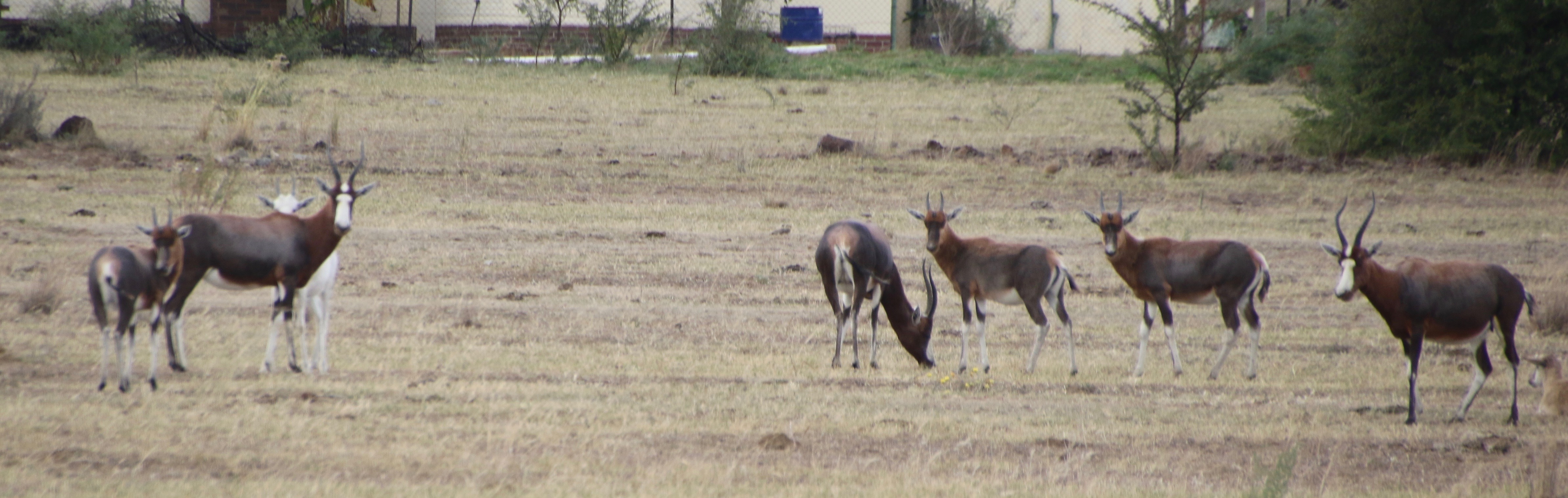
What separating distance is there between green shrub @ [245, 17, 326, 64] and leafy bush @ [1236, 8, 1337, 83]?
19.0m

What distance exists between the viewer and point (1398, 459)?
770 centimetres

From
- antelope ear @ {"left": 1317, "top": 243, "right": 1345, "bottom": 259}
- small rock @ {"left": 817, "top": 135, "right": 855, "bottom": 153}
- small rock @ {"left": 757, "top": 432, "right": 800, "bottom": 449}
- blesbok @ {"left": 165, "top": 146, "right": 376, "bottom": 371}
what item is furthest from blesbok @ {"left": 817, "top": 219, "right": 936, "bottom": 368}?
small rock @ {"left": 817, "top": 135, "right": 855, "bottom": 153}

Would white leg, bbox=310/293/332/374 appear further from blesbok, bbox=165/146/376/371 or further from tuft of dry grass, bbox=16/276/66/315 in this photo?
tuft of dry grass, bbox=16/276/66/315

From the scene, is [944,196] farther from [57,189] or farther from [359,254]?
[57,189]

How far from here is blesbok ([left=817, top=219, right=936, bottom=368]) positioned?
10164 mm

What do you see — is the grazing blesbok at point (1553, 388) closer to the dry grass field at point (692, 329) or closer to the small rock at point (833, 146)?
the dry grass field at point (692, 329)

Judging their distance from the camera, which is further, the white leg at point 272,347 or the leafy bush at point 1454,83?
the leafy bush at point 1454,83

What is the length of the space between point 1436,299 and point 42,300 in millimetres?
9872

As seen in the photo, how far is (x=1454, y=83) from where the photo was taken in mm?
22875

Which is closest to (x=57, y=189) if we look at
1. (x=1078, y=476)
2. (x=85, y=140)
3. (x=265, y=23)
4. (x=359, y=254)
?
(x=85, y=140)

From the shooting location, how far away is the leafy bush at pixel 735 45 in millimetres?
30203

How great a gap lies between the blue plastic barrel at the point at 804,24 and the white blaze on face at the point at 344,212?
30905mm

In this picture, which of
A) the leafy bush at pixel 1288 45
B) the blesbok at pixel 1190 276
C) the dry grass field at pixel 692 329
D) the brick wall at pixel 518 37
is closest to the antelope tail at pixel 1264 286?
the blesbok at pixel 1190 276

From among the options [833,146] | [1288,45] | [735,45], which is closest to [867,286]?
[833,146]
